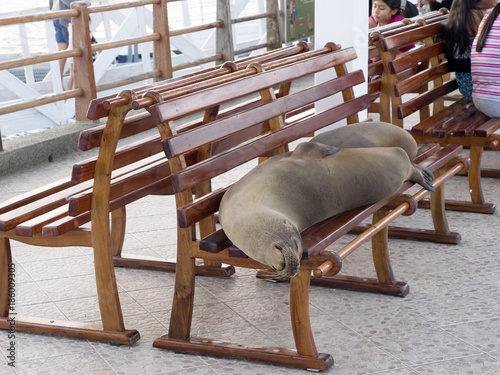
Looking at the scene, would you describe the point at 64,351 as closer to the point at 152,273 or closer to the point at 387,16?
the point at 152,273

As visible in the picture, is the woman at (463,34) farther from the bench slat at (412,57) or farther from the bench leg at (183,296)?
the bench leg at (183,296)

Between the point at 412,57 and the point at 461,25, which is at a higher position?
the point at 461,25

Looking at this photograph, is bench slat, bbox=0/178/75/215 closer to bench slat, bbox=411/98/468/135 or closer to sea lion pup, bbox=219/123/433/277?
sea lion pup, bbox=219/123/433/277

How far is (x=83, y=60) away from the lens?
6.70 metres

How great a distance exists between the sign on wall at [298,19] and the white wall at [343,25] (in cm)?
442

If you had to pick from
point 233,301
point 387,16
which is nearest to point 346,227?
point 233,301

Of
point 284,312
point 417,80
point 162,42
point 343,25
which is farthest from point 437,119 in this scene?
point 162,42

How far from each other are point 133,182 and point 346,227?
0.98 meters

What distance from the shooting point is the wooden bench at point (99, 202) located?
9.62ft

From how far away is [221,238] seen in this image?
288cm

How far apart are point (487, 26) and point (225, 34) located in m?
4.72

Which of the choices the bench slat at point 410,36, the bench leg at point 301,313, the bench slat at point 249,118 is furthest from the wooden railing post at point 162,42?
the bench leg at point 301,313

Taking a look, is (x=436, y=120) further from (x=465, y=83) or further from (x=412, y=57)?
(x=465, y=83)

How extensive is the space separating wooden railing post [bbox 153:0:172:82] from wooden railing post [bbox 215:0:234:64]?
122cm
